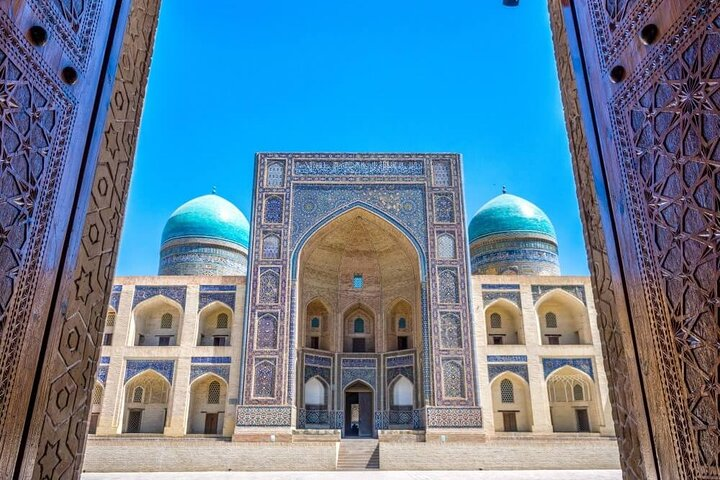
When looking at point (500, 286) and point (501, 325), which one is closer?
point (500, 286)

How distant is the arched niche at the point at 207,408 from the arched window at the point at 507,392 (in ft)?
24.4

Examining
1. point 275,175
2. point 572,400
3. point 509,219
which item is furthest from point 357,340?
point 509,219

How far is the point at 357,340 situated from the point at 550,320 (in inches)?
Answer: 222

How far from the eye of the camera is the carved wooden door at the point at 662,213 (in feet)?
4.89

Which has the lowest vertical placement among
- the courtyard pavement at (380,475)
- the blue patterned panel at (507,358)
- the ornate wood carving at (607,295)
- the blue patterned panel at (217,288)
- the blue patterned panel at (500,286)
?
the courtyard pavement at (380,475)

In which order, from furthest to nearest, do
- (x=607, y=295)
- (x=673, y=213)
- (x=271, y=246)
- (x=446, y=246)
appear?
(x=446, y=246), (x=271, y=246), (x=607, y=295), (x=673, y=213)

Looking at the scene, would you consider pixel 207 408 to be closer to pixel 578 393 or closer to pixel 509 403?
pixel 509 403

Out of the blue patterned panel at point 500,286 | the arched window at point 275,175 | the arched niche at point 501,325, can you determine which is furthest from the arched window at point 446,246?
the arched window at point 275,175

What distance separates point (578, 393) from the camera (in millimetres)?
15562

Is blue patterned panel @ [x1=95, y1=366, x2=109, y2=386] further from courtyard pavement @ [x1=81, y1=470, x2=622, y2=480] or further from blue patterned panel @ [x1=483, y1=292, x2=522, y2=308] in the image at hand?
blue patterned panel @ [x1=483, y1=292, x2=522, y2=308]

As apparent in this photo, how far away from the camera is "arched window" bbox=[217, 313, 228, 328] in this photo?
16.4 metres

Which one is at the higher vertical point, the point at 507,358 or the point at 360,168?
the point at 360,168

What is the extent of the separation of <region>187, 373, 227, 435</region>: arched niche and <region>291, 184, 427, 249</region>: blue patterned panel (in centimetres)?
462

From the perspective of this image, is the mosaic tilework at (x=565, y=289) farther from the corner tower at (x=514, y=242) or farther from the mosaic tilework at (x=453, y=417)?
the mosaic tilework at (x=453, y=417)
